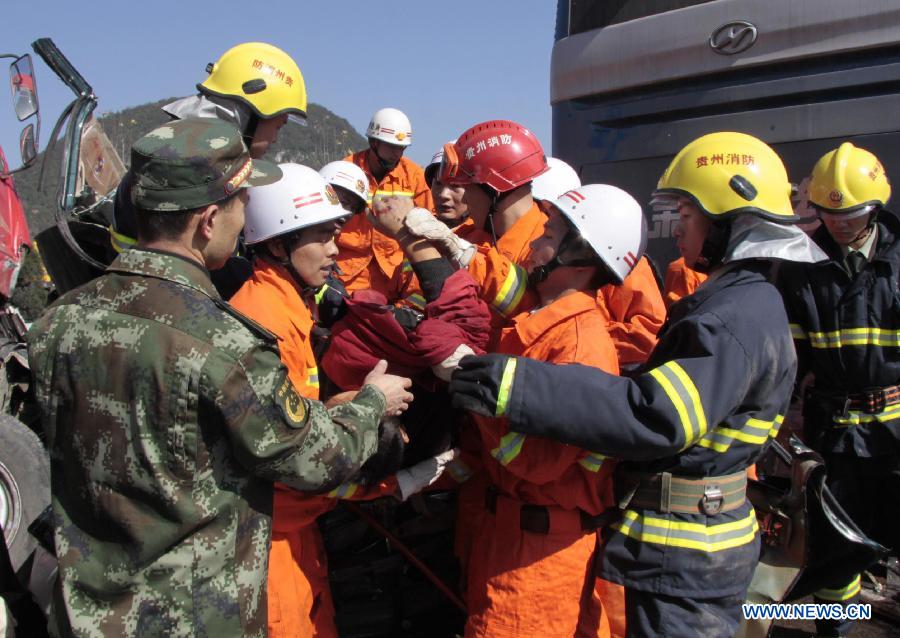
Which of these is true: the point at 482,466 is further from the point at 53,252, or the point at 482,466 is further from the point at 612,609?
the point at 53,252

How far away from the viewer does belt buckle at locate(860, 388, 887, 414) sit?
366 centimetres

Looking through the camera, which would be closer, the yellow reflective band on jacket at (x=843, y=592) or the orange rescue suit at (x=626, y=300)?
the orange rescue suit at (x=626, y=300)

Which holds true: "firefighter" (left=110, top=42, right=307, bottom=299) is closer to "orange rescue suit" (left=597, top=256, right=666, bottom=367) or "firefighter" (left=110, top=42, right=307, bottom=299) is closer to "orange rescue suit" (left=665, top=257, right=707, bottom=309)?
"orange rescue suit" (left=597, top=256, right=666, bottom=367)

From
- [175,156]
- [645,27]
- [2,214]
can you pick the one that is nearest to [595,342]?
[175,156]

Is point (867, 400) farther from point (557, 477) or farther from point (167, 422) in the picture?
point (167, 422)

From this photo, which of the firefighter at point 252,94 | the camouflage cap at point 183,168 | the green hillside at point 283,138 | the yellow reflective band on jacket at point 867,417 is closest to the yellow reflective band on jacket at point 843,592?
the yellow reflective band on jacket at point 867,417

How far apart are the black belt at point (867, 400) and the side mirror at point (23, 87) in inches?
191

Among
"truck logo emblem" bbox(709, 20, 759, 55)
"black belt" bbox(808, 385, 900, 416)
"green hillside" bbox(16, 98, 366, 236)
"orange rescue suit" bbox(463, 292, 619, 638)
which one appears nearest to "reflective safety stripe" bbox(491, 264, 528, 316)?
"orange rescue suit" bbox(463, 292, 619, 638)

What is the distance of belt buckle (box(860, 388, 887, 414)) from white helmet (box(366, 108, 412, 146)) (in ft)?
14.9

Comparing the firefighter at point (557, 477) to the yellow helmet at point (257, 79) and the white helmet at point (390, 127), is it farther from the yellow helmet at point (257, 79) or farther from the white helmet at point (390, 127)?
the white helmet at point (390, 127)

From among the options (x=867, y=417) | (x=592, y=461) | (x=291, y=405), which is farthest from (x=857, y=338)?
(x=291, y=405)

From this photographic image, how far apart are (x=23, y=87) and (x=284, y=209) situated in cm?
288

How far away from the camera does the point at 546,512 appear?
7.83 feet

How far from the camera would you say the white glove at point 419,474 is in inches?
100
